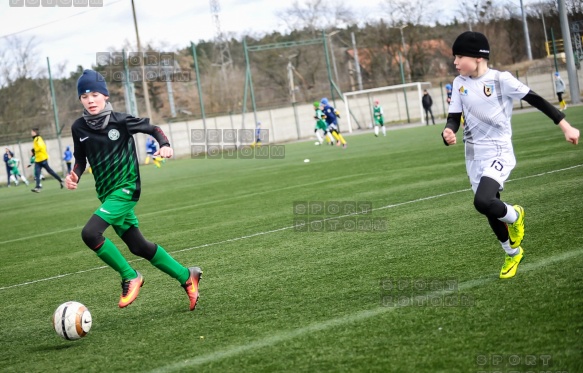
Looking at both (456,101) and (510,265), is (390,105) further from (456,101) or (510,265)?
(510,265)

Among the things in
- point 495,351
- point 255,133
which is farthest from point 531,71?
point 495,351

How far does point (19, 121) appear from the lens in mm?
56125

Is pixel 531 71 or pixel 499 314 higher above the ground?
pixel 531 71

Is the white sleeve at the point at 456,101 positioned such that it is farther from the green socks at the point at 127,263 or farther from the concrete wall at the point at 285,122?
the concrete wall at the point at 285,122

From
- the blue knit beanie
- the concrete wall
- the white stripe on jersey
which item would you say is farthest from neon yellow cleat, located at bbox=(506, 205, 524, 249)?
the concrete wall

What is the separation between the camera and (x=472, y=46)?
600 centimetres

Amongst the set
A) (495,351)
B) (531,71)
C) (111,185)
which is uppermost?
(531,71)

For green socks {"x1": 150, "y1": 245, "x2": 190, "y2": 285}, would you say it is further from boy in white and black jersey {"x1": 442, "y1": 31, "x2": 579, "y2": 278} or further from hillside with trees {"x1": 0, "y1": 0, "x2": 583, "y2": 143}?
hillside with trees {"x1": 0, "y1": 0, "x2": 583, "y2": 143}

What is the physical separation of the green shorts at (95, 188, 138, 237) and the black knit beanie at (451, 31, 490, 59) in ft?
9.82

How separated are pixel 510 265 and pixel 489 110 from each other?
4.24 ft

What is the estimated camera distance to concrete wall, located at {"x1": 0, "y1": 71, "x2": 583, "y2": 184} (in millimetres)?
46906

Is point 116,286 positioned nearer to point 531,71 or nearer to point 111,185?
point 111,185

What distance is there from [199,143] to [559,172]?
1521 inches

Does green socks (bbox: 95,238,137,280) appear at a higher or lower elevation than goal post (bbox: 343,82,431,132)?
lower
